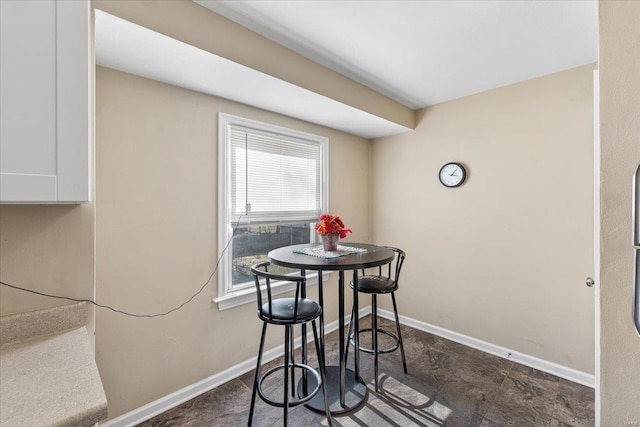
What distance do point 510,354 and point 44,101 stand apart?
3.52 m

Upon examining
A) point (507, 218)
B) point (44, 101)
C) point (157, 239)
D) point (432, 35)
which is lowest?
point (157, 239)

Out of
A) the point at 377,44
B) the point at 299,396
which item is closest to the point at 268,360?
the point at 299,396

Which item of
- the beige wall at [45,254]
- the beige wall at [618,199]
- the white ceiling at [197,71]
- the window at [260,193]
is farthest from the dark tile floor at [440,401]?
the white ceiling at [197,71]

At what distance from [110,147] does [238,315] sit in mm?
1551

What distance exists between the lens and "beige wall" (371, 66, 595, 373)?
7.38 ft

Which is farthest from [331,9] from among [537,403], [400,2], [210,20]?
[537,403]

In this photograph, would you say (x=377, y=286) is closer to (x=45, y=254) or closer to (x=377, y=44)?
(x=377, y=44)

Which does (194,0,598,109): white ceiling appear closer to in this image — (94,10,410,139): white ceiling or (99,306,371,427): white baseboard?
(94,10,410,139): white ceiling

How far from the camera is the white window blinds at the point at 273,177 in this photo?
2.38 m

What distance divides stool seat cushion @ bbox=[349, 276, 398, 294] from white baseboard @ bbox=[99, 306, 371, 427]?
108cm

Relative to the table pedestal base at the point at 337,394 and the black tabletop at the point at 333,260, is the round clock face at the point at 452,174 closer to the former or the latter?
the black tabletop at the point at 333,260

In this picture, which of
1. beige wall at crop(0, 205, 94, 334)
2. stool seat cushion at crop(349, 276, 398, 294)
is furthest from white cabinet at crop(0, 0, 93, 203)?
stool seat cushion at crop(349, 276, 398, 294)

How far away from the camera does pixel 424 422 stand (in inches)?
72.1

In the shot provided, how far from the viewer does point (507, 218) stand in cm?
259
